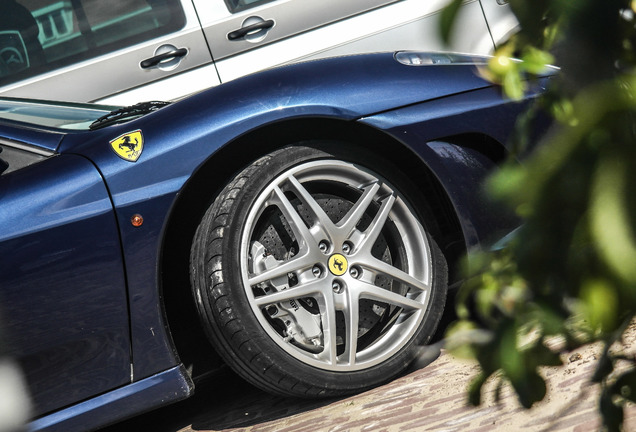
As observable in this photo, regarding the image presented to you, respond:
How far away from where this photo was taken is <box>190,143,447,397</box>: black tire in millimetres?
2504

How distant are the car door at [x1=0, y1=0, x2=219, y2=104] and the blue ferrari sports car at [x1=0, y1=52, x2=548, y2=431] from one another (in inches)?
92.1

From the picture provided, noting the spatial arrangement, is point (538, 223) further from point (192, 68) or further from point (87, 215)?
point (192, 68)

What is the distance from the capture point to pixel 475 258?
0.60 meters

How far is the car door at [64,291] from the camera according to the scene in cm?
242

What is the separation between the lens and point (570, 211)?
46 cm

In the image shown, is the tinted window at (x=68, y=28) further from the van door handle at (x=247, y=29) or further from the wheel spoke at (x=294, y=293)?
the wheel spoke at (x=294, y=293)

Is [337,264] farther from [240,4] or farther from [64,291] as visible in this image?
[240,4]

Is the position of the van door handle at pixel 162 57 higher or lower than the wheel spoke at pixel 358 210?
higher

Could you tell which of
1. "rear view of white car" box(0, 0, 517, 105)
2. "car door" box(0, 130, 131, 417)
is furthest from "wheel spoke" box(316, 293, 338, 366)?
"rear view of white car" box(0, 0, 517, 105)

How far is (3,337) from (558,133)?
225cm

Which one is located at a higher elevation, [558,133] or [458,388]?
[558,133]

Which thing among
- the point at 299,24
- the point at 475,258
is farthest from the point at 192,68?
the point at 475,258

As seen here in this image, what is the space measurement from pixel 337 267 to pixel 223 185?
0.43m

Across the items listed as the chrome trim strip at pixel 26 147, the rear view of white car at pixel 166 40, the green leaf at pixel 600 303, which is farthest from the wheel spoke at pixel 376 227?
the rear view of white car at pixel 166 40
